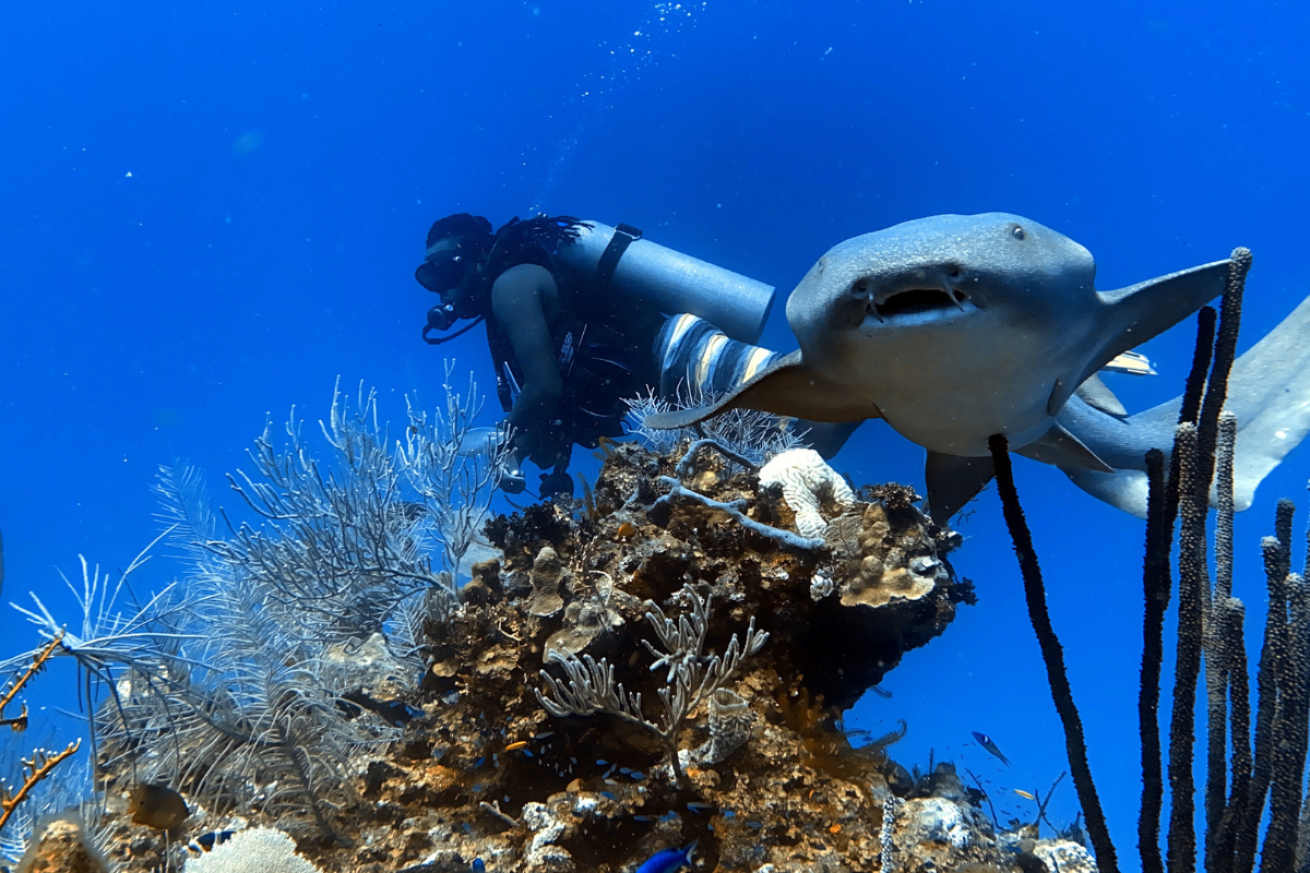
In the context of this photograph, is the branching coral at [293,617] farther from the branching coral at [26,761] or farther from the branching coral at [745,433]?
the branching coral at [745,433]

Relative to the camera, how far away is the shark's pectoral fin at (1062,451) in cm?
382

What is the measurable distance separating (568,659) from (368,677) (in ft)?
8.38

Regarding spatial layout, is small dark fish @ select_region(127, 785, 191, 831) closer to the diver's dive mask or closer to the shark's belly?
the shark's belly

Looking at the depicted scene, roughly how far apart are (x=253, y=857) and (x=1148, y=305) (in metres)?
4.99

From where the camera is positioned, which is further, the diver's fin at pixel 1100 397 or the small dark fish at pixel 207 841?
the diver's fin at pixel 1100 397

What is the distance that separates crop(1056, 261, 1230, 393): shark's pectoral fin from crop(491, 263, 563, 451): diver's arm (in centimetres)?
626

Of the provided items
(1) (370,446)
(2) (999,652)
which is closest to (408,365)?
(2) (999,652)

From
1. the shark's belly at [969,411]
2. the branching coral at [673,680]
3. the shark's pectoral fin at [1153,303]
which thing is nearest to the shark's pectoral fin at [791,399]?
the shark's belly at [969,411]

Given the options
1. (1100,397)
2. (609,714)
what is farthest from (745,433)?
(609,714)

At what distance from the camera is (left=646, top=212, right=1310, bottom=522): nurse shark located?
2258 mm

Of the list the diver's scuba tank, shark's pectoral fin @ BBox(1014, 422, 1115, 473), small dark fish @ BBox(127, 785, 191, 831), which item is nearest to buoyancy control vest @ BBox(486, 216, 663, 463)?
the diver's scuba tank

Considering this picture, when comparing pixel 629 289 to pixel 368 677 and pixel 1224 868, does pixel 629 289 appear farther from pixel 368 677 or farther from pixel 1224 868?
pixel 1224 868

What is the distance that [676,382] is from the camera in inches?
329

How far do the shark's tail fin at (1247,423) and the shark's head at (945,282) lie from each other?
7.25ft
